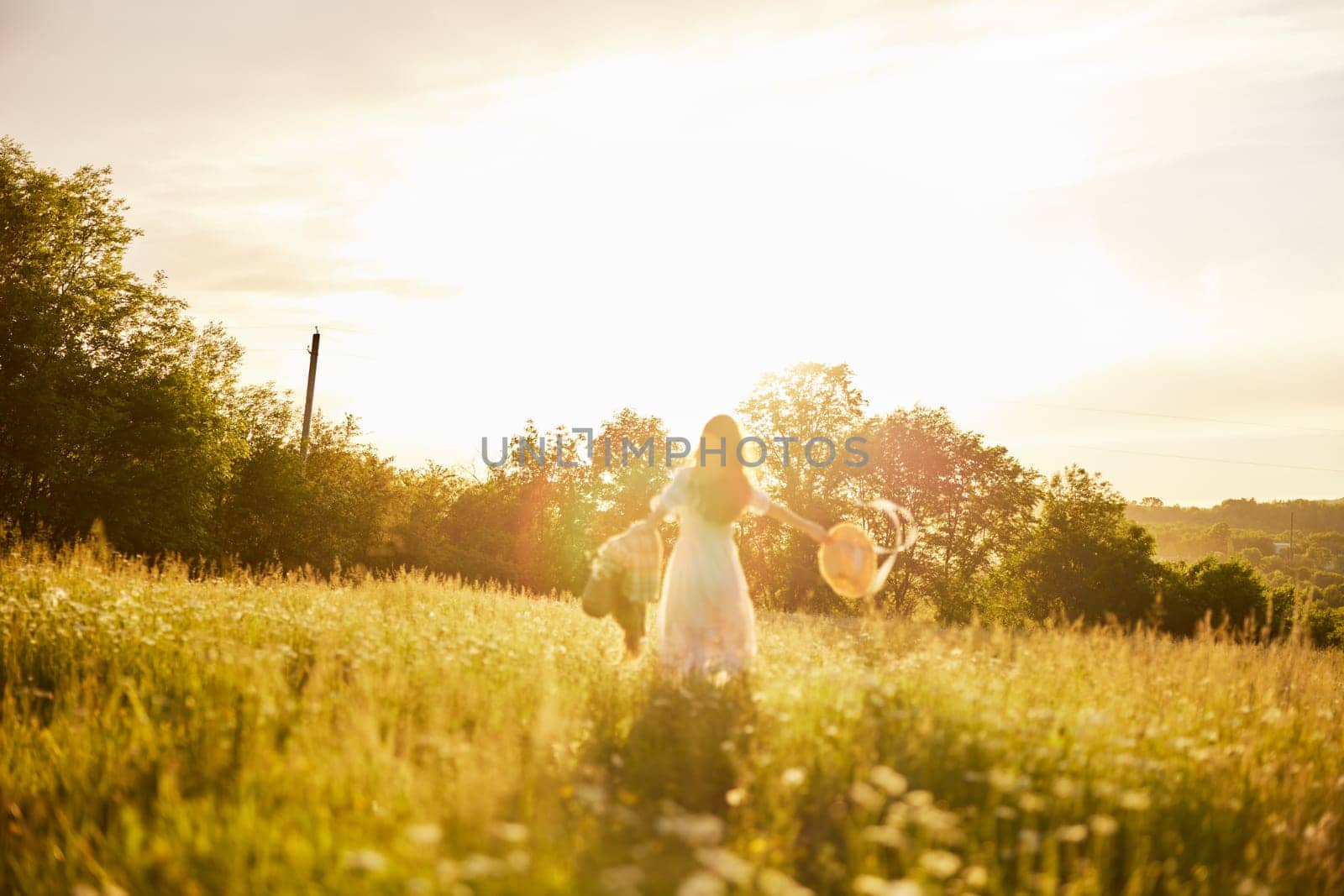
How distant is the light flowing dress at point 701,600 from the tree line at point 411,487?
2663 cm

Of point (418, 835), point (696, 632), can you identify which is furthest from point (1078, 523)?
point (418, 835)

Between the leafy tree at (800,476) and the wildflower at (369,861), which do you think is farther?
the leafy tree at (800,476)

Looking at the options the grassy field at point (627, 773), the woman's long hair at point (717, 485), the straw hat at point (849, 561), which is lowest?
the grassy field at point (627, 773)

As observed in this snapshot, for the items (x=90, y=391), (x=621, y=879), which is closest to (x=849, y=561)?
(x=621, y=879)

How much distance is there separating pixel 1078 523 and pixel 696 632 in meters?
46.3

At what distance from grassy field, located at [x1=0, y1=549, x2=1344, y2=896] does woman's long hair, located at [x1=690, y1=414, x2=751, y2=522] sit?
1352 millimetres

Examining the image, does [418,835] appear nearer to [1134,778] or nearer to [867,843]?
[867,843]

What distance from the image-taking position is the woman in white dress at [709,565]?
732 cm

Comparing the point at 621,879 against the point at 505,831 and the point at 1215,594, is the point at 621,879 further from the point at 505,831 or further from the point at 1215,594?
the point at 1215,594

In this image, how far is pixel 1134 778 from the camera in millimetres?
4648

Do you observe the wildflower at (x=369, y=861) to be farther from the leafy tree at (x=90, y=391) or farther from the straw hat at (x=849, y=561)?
the leafy tree at (x=90, y=391)

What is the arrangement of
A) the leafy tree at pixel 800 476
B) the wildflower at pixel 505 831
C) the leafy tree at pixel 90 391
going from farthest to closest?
1. the leafy tree at pixel 800 476
2. the leafy tree at pixel 90 391
3. the wildflower at pixel 505 831

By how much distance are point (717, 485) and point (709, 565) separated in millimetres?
671

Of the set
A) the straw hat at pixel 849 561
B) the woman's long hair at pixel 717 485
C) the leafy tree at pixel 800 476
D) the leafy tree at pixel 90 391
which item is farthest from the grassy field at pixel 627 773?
the leafy tree at pixel 800 476
